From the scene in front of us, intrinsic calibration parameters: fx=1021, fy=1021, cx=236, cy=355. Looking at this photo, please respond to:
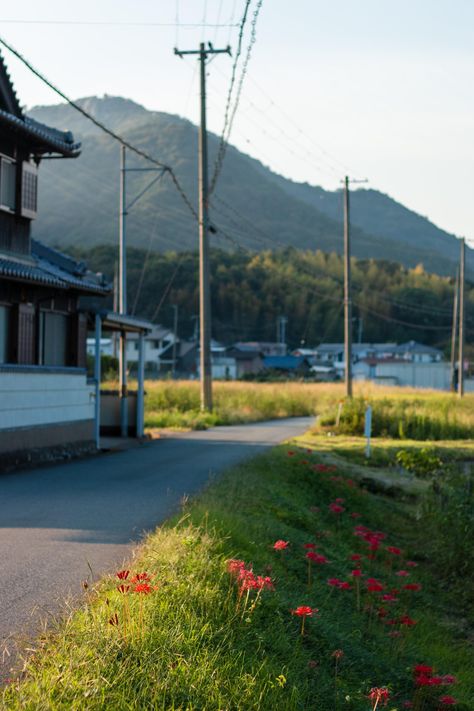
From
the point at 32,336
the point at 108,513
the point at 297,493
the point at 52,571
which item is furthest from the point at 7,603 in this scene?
the point at 32,336

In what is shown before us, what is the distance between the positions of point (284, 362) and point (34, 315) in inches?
3520

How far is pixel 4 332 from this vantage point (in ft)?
63.7

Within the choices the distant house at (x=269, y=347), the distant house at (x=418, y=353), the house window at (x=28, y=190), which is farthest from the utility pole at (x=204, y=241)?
the distant house at (x=269, y=347)

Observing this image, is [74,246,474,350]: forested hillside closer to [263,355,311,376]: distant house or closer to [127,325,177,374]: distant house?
[127,325,177,374]: distant house

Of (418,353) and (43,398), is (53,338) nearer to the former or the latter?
(43,398)

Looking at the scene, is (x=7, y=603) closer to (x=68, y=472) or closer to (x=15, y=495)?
(x=15, y=495)

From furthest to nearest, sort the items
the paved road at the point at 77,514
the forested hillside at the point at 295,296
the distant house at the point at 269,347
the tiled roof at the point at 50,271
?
the distant house at the point at 269,347, the forested hillside at the point at 295,296, the tiled roof at the point at 50,271, the paved road at the point at 77,514

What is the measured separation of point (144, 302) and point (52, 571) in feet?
327

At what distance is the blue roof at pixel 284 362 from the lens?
108125mm

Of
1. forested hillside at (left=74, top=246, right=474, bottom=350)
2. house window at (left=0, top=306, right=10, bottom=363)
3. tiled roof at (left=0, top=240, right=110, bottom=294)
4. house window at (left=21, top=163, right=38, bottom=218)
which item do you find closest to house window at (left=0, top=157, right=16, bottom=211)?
house window at (left=21, top=163, right=38, bottom=218)

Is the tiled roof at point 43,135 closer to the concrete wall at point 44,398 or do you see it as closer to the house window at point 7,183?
the house window at point 7,183

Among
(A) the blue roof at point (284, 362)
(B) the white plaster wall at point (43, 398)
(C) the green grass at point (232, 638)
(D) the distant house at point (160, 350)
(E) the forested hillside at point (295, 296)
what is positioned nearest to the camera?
(C) the green grass at point (232, 638)

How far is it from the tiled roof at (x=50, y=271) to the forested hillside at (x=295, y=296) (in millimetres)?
82308

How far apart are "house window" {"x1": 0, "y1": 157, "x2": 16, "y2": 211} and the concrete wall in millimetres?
3486
